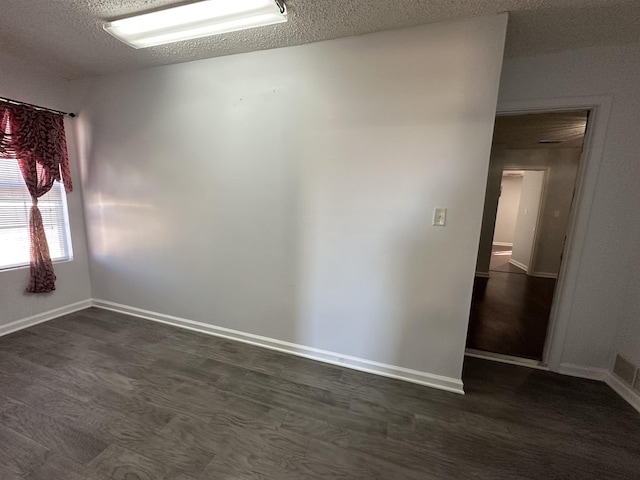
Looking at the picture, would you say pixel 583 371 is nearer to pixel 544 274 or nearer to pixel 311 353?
pixel 311 353

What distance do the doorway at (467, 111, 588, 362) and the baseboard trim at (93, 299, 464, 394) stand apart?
30.4 inches

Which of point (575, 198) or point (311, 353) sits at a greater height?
point (575, 198)

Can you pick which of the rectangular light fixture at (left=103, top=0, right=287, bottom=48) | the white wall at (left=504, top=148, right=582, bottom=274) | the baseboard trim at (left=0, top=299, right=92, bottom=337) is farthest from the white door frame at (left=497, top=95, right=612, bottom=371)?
the baseboard trim at (left=0, top=299, right=92, bottom=337)

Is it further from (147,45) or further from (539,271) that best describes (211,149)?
(539,271)

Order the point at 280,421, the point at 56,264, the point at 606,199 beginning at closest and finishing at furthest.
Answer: the point at 280,421 < the point at 606,199 < the point at 56,264

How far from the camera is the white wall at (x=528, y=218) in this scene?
518cm

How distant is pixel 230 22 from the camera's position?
166 cm

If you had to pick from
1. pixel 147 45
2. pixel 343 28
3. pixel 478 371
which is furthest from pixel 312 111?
pixel 478 371

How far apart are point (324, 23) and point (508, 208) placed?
8701 millimetres

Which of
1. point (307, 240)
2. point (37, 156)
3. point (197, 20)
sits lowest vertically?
point (307, 240)

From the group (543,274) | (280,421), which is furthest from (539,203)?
(280,421)

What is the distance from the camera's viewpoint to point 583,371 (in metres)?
2.11

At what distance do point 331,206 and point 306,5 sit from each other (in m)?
1.25

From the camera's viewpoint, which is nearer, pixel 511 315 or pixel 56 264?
pixel 56 264
